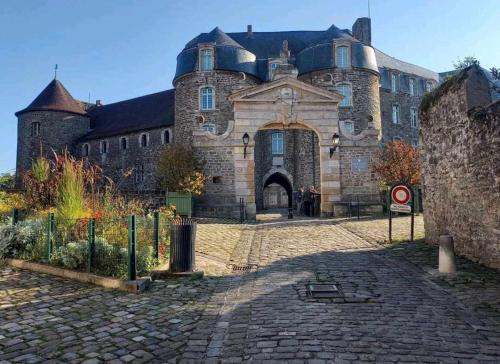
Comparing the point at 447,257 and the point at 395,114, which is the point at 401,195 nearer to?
the point at 447,257

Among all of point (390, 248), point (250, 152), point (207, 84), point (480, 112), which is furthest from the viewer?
point (207, 84)

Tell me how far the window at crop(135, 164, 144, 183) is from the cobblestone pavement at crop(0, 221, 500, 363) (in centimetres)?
2846

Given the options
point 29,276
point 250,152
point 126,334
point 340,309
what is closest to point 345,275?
point 340,309

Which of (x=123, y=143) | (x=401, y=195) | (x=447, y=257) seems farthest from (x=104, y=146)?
(x=447, y=257)

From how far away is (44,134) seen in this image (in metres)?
37.6

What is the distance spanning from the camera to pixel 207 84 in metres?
28.8

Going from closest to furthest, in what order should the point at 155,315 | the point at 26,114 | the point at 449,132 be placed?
the point at 155,315, the point at 449,132, the point at 26,114

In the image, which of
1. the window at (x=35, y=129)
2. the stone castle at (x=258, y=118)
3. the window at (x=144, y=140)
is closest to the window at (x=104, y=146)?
the stone castle at (x=258, y=118)

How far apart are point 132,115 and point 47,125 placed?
730cm

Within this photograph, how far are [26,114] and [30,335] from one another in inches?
1531

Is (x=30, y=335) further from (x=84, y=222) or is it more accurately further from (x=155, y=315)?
(x=84, y=222)

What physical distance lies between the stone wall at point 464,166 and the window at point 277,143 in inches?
826

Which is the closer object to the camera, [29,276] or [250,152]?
[29,276]

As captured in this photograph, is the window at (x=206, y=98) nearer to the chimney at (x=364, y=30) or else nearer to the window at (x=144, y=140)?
the window at (x=144, y=140)
